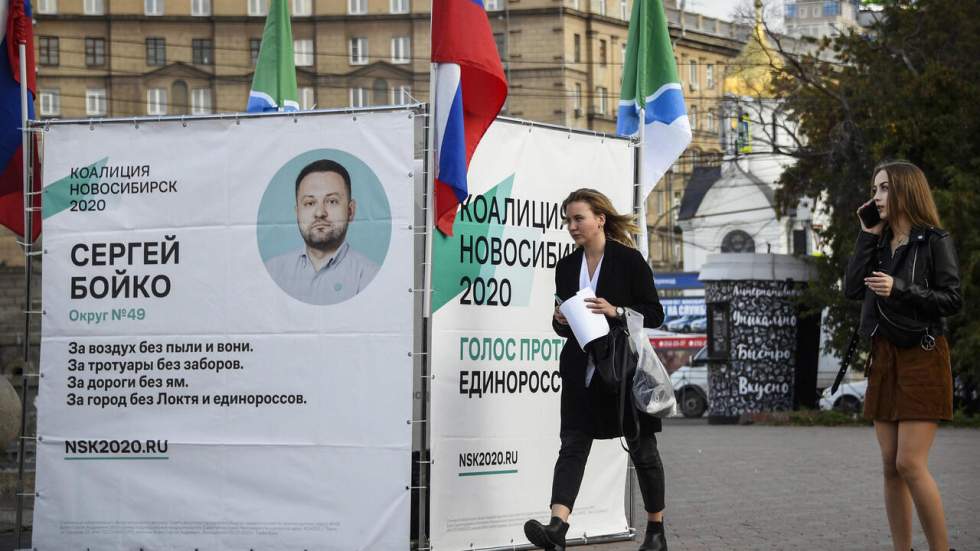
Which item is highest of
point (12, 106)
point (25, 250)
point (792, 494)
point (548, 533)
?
point (12, 106)

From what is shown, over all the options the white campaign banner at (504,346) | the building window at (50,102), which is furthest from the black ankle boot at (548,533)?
the building window at (50,102)

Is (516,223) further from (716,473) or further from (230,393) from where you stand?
(716,473)

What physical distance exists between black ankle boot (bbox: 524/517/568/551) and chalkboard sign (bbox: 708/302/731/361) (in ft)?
75.7

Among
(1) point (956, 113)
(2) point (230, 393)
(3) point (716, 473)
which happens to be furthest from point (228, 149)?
(1) point (956, 113)

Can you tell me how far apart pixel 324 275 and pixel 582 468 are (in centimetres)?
168

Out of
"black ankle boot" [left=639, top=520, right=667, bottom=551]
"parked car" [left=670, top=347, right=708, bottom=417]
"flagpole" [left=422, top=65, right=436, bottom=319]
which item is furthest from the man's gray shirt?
"parked car" [left=670, top=347, right=708, bottom=417]

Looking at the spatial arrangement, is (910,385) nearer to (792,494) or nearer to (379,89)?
(792,494)

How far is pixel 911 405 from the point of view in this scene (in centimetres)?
756

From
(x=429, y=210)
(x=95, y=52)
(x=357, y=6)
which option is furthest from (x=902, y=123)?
(x=95, y=52)

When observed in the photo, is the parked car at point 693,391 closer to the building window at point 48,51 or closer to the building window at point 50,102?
the building window at point 50,102

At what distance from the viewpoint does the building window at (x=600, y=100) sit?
3856 inches

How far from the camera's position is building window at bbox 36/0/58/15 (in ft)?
320

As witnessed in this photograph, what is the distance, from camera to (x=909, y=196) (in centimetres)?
786

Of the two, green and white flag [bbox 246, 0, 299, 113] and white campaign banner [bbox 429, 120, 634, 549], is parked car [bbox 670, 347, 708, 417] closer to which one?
green and white flag [bbox 246, 0, 299, 113]
